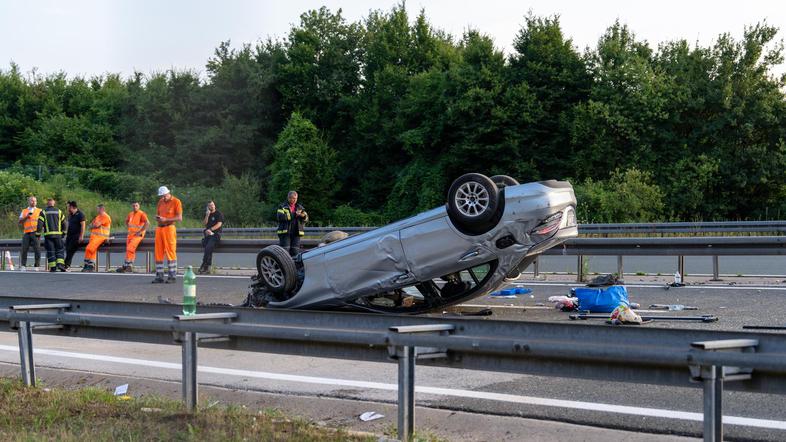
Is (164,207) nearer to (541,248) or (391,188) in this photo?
(541,248)

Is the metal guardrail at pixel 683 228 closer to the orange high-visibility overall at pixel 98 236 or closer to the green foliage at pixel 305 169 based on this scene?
the orange high-visibility overall at pixel 98 236

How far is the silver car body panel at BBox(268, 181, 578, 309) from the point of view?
30.8ft

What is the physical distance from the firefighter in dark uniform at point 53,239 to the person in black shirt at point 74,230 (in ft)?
0.65

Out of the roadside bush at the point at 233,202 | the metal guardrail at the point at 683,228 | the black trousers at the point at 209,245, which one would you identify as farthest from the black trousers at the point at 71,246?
the roadside bush at the point at 233,202

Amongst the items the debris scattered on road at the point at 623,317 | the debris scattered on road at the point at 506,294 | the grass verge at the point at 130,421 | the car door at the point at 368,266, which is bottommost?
the grass verge at the point at 130,421

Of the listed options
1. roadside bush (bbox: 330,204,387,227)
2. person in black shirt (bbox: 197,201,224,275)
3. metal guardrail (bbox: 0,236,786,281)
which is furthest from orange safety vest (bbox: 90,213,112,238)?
roadside bush (bbox: 330,204,387,227)

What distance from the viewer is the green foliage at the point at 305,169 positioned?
145ft

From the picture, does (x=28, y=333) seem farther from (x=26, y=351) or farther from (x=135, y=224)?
(x=135, y=224)

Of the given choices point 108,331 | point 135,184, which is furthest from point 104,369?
point 135,184

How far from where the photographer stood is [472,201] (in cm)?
934

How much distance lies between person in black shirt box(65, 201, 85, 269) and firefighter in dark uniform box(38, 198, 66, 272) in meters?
0.20

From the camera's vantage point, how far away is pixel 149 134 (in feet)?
177

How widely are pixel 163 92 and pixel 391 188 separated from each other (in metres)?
16.6

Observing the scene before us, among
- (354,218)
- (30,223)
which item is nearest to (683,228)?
(30,223)
